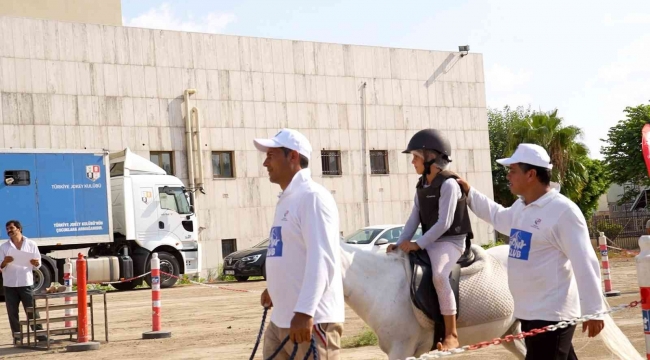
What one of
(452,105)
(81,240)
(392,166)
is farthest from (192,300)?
(452,105)

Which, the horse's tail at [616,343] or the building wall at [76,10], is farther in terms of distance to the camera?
the building wall at [76,10]

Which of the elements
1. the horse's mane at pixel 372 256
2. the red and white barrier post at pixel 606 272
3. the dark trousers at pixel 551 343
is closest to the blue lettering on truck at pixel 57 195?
the red and white barrier post at pixel 606 272

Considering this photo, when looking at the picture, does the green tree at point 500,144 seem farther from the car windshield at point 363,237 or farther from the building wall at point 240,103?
the car windshield at point 363,237

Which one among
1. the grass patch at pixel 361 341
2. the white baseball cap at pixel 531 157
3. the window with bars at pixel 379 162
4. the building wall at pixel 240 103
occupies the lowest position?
the grass patch at pixel 361 341

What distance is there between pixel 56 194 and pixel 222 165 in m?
11.2

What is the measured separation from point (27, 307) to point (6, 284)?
528 mm

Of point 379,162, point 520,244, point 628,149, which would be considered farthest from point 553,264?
point 628,149

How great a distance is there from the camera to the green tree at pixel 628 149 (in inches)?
2211

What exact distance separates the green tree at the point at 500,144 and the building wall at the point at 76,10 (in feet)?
101

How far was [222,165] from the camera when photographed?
125ft

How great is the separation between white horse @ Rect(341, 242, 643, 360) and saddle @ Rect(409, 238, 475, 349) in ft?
0.16

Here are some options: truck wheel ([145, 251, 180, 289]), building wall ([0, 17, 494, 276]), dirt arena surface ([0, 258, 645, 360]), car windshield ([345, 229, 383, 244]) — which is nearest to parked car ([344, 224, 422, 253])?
car windshield ([345, 229, 383, 244])

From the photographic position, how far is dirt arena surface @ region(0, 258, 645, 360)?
11789mm

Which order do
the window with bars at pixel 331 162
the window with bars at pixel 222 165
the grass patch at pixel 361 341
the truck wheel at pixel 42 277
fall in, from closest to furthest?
the grass patch at pixel 361 341 < the truck wheel at pixel 42 277 < the window with bars at pixel 222 165 < the window with bars at pixel 331 162
